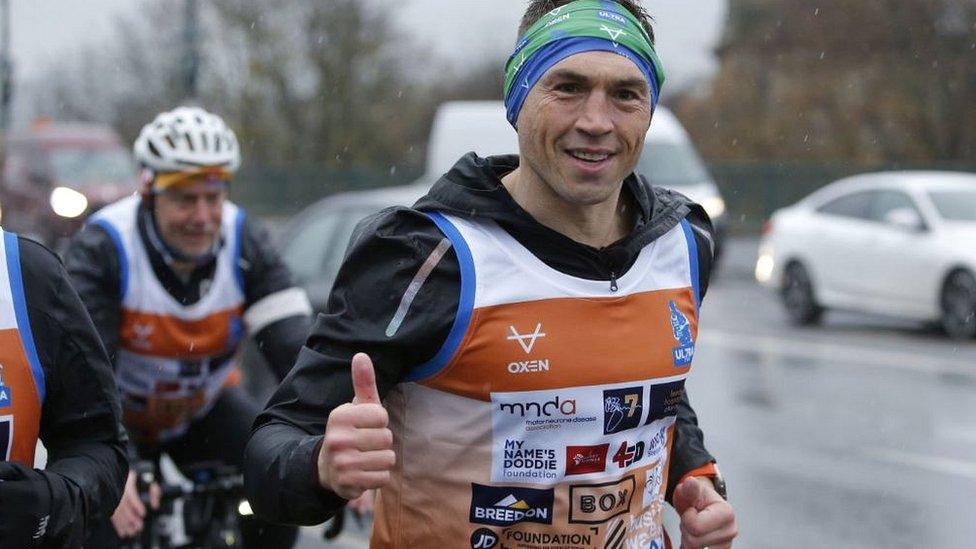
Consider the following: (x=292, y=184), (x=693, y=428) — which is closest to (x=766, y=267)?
(x=693, y=428)

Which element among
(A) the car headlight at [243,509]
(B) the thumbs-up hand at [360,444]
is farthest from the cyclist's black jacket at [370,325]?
(A) the car headlight at [243,509]

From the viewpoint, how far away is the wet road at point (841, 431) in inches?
303

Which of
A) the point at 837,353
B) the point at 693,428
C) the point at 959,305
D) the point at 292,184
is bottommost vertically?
the point at 292,184

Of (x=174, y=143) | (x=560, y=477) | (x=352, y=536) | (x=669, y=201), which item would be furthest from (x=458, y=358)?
(x=352, y=536)

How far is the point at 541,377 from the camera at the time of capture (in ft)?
8.93

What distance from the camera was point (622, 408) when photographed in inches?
111

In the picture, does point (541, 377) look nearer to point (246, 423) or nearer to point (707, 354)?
point (246, 423)

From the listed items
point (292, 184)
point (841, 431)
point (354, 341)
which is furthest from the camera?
point (292, 184)

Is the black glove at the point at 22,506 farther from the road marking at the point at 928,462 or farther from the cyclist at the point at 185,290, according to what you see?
the road marking at the point at 928,462

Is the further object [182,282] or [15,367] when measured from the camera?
[182,282]

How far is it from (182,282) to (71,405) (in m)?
1.84

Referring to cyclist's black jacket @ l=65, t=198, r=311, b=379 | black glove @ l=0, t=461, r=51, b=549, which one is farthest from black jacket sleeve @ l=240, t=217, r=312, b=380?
black glove @ l=0, t=461, r=51, b=549

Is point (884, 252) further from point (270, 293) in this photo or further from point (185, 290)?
point (185, 290)

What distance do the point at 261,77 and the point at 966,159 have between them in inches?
757
